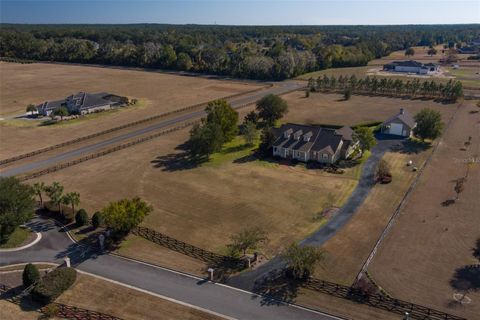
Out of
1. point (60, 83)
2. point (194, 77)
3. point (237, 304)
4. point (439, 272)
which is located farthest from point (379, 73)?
point (237, 304)

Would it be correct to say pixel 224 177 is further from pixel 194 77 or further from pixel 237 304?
pixel 194 77

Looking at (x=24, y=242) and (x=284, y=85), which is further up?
(x=284, y=85)

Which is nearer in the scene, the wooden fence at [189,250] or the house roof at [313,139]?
the wooden fence at [189,250]

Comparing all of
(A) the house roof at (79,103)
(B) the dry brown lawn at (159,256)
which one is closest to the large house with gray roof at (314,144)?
(B) the dry brown lawn at (159,256)

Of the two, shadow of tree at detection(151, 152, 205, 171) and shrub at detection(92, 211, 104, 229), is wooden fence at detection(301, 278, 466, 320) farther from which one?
shadow of tree at detection(151, 152, 205, 171)

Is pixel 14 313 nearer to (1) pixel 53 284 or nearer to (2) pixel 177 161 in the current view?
(1) pixel 53 284

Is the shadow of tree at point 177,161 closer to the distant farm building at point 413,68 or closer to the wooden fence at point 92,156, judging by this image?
the wooden fence at point 92,156
